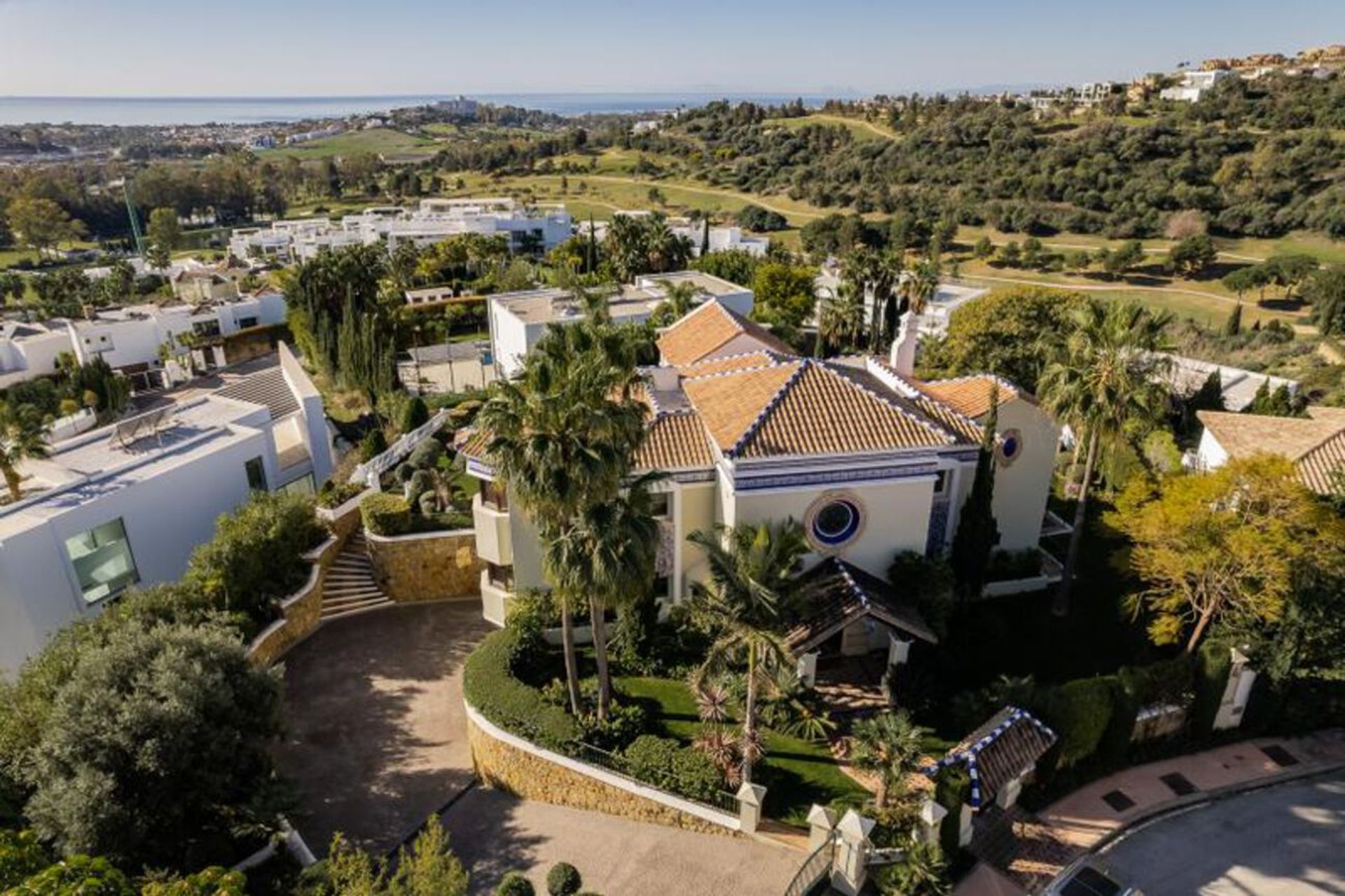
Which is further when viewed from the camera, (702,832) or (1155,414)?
(1155,414)

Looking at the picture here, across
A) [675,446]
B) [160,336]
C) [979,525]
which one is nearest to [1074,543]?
[979,525]

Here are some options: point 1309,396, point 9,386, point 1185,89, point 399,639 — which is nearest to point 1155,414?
point 399,639

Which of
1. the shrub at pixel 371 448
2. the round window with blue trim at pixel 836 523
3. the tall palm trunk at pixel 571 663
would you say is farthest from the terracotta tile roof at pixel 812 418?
the shrub at pixel 371 448

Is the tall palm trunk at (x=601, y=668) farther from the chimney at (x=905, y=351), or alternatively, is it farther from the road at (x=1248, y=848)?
the chimney at (x=905, y=351)

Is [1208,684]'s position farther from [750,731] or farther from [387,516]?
[387,516]

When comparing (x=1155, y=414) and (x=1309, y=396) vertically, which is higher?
(x=1155, y=414)

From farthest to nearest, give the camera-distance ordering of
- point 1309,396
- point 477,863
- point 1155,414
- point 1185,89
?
1. point 1185,89
2. point 1309,396
3. point 1155,414
4. point 477,863

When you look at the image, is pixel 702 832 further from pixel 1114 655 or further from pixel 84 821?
pixel 1114 655
